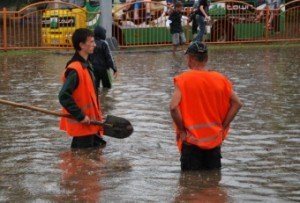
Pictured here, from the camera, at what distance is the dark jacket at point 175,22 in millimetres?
20719

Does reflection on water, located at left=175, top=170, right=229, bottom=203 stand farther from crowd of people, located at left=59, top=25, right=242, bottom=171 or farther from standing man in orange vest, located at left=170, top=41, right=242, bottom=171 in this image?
standing man in orange vest, located at left=170, top=41, right=242, bottom=171

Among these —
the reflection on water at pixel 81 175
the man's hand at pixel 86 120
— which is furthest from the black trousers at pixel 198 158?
the man's hand at pixel 86 120

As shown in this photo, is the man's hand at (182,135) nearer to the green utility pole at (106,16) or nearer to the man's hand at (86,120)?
the man's hand at (86,120)

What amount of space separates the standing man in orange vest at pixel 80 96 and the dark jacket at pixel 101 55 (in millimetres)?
3751

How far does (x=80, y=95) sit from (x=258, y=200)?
8.59ft

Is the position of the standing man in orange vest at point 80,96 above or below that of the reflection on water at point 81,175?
above

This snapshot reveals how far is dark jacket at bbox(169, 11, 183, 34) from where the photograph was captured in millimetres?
20719

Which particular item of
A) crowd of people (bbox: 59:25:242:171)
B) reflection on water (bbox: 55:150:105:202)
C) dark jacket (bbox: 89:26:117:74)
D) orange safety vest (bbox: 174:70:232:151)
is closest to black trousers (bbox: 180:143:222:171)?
crowd of people (bbox: 59:25:242:171)

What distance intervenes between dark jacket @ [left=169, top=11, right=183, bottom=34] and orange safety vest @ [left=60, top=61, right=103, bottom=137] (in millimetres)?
12805

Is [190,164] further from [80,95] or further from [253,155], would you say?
[80,95]

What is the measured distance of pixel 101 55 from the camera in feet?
39.2

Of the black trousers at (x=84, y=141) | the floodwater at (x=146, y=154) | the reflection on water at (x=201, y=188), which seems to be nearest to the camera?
the reflection on water at (x=201, y=188)

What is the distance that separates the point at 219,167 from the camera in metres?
7.12

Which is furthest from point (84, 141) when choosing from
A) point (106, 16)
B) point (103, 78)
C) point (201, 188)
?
point (106, 16)
